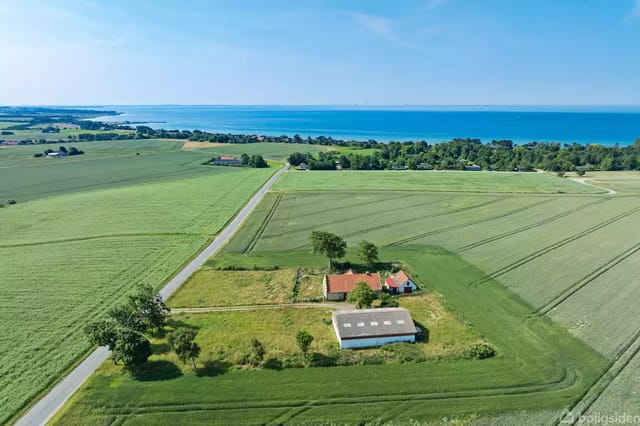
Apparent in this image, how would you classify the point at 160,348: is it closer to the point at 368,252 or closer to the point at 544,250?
the point at 368,252

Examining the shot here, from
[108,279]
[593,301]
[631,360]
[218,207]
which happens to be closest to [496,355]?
[631,360]

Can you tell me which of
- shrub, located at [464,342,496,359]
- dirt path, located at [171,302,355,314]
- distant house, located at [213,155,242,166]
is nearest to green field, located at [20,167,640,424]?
shrub, located at [464,342,496,359]

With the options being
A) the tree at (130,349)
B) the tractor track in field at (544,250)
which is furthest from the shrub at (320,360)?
the tractor track in field at (544,250)

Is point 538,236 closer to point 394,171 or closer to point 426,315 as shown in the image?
point 426,315

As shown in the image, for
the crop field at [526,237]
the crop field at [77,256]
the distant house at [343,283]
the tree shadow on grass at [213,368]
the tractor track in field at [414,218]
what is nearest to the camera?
the tree shadow on grass at [213,368]

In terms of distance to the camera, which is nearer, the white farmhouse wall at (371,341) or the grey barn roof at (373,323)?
the white farmhouse wall at (371,341)

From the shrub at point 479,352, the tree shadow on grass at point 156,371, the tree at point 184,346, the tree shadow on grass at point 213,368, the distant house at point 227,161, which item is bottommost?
the tree shadow on grass at point 156,371

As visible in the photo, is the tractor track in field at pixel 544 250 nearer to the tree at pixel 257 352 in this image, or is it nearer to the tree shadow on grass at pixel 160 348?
the tree at pixel 257 352

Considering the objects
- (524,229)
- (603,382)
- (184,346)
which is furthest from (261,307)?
(524,229)
